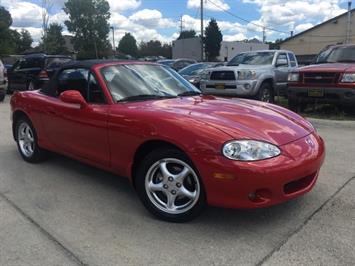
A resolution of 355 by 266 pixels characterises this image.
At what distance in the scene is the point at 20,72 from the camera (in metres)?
17.0

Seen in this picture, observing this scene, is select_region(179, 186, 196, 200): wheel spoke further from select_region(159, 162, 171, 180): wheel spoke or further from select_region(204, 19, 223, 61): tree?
select_region(204, 19, 223, 61): tree

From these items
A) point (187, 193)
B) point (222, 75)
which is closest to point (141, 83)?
point (187, 193)

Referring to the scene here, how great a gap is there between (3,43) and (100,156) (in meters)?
62.5

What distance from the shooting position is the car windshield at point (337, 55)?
9836 mm

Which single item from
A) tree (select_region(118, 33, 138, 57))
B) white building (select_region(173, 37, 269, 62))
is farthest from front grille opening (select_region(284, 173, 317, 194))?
tree (select_region(118, 33, 138, 57))

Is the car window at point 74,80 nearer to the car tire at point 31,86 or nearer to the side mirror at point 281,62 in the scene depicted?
the side mirror at point 281,62

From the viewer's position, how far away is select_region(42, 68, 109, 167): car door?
443 cm

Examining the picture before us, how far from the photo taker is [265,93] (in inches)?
470

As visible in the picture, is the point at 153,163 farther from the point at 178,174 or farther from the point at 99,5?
the point at 99,5

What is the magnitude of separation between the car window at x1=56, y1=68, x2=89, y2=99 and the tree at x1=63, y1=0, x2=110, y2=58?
6391 cm

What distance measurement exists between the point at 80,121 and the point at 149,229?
5.17 feet

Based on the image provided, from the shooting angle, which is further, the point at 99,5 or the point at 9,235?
the point at 99,5

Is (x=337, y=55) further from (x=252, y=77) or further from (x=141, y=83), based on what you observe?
A: (x=141, y=83)

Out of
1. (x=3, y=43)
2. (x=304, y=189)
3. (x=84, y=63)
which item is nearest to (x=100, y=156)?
(x=84, y=63)
